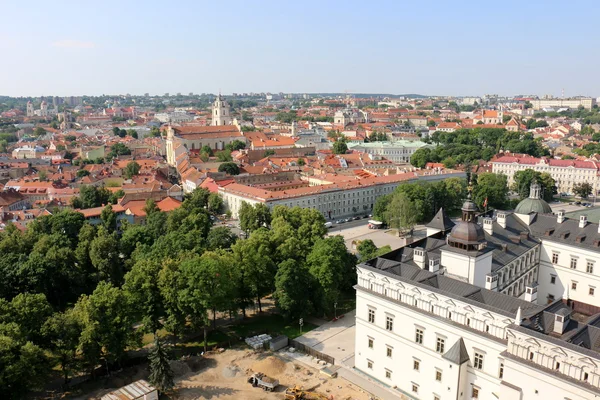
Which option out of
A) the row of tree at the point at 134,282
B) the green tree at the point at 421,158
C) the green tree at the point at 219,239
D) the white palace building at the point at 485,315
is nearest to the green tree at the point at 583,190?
the green tree at the point at 421,158

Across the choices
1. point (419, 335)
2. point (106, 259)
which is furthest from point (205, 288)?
point (106, 259)

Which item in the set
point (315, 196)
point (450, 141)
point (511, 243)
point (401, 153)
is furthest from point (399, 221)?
point (450, 141)

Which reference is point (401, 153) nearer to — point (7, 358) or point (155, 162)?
point (155, 162)

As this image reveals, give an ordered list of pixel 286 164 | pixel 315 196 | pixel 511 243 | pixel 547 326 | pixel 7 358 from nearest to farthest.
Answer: pixel 547 326 < pixel 7 358 < pixel 511 243 < pixel 315 196 < pixel 286 164

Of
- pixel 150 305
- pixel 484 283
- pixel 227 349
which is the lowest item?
pixel 227 349

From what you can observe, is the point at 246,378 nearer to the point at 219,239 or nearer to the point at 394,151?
the point at 219,239

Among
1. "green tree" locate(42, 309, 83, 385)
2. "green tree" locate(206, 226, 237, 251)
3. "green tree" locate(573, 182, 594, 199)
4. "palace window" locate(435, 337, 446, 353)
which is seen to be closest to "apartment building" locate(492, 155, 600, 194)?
"green tree" locate(573, 182, 594, 199)

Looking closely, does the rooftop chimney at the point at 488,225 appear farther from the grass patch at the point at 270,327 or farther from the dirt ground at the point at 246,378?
the dirt ground at the point at 246,378
